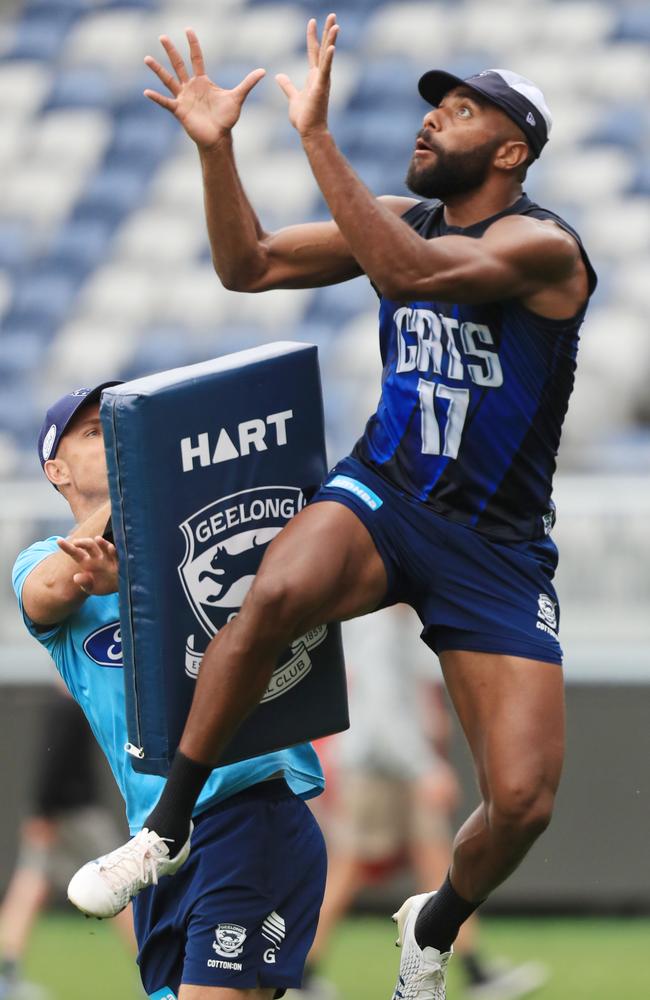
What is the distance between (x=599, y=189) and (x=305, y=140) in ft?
28.4

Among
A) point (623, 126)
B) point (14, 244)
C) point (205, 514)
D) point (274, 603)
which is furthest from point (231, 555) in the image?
point (14, 244)

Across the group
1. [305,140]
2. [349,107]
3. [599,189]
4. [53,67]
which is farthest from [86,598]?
[53,67]

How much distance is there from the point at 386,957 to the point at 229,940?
4674 millimetres

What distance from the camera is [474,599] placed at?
4176mm

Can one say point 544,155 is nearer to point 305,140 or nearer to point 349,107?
point 349,107

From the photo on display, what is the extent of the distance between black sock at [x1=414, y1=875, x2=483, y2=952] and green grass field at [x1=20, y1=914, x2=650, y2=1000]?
3.32 metres

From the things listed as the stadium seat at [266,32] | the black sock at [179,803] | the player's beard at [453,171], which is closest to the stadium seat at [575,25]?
the stadium seat at [266,32]

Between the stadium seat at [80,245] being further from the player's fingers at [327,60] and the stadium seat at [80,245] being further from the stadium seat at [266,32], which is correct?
the player's fingers at [327,60]

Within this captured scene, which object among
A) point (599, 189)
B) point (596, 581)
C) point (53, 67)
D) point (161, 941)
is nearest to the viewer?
point (161, 941)

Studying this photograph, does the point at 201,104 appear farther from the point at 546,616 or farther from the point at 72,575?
the point at 546,616

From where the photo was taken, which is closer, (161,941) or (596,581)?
(161,941)

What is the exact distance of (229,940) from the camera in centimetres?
393

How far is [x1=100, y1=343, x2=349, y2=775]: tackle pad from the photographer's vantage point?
3.94 m


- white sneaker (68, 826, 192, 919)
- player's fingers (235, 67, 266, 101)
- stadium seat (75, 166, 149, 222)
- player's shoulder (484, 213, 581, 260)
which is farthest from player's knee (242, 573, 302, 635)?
stadium seat (75, 166, 149, 222)
